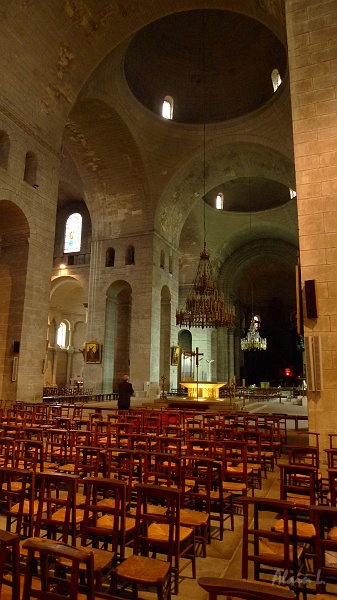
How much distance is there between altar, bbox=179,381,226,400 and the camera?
1661 centimetres

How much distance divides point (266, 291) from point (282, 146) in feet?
64.9

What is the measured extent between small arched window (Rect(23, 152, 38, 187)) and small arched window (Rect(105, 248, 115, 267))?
8302mm

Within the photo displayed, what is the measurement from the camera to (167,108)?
20.3 meters

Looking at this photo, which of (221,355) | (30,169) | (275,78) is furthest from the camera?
(221,355)

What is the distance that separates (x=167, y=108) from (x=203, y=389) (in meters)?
13.8

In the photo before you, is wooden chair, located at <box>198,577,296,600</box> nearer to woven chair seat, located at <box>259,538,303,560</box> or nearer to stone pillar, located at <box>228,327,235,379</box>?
woven chair seat, located at <box>259,538,303,560</box>

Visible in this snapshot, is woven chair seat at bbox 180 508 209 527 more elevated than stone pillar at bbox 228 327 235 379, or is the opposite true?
stone pillar at bbox 228 327 235 379

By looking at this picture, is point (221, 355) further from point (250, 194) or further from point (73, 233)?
point (73, 233)

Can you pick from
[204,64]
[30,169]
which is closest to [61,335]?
[30,169]

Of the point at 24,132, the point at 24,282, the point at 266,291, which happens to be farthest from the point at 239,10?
the point at 266,291

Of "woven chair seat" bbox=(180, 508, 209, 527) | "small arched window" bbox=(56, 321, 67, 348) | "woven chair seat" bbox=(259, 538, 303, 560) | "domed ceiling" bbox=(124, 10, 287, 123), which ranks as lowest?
"woven chair seat" bbox=(259, 538, 303, 560)

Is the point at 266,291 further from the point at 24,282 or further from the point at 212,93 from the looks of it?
the point at 24,282

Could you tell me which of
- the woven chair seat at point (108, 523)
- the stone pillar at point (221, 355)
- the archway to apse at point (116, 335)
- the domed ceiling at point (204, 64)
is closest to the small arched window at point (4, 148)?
the domed ceiling at point (204, 64)

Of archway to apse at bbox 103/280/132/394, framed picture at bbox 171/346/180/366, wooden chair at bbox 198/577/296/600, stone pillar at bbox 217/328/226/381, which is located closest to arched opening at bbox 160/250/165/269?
archway to apse at bbox 103/280/132/394
